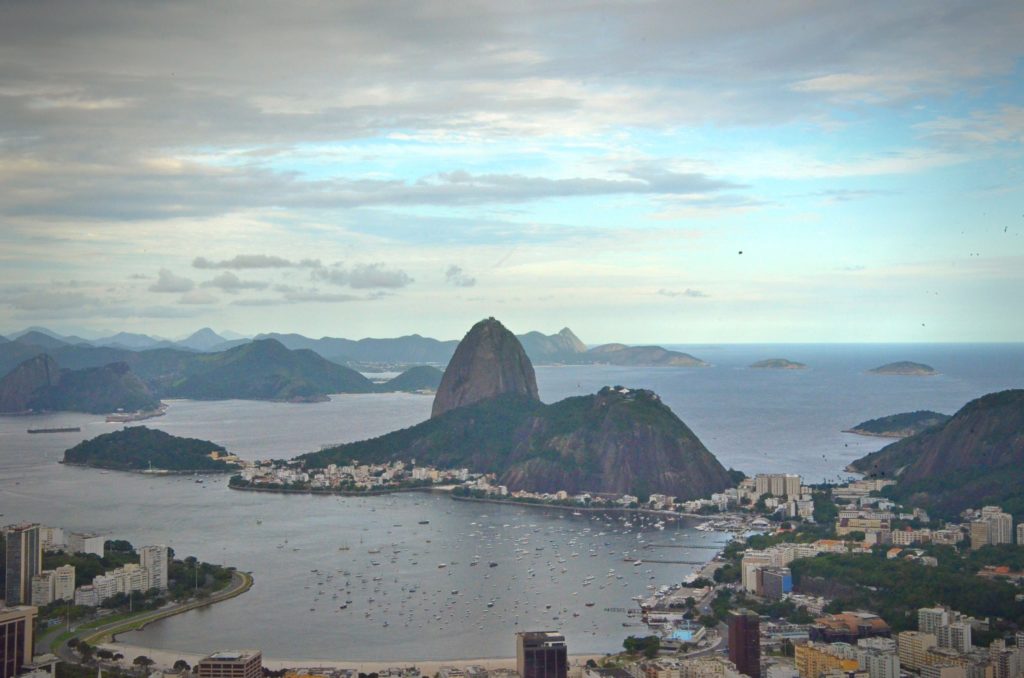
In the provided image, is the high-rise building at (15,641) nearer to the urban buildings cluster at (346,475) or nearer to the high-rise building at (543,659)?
the high-rise building at (543,659)

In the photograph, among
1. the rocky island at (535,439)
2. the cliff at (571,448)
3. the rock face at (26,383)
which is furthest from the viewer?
the rock face at (26,383)

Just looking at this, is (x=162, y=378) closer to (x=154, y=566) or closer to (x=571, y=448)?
(x=571, y=448)

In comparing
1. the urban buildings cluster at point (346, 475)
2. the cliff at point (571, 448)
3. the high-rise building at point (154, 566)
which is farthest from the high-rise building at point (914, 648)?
the urban buildings cluster at point (346, 475)

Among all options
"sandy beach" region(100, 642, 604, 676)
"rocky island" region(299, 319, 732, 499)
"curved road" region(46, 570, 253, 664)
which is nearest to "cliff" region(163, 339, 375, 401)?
"rocky island" region(299, 319, 732, 499)

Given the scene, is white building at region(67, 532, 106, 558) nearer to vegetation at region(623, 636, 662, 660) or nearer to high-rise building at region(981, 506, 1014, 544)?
vegetation at region(623, 636, 662, 660)

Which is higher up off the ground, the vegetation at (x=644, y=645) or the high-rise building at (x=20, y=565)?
the high-rise building at (x=20, y=565)

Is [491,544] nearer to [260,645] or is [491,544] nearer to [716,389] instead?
[260,645]

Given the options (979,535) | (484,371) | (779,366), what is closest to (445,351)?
(779,366)
